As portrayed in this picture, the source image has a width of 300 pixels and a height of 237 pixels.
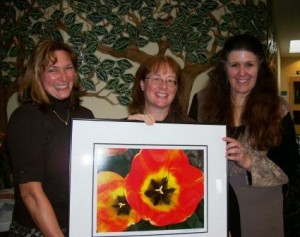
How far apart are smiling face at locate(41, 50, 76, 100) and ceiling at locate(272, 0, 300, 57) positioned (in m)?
4.00

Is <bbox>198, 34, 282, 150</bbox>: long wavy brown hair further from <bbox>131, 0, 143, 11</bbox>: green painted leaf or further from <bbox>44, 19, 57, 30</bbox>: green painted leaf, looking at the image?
<bbox>44, 19, 57, 30</bbox>: green painted leaf

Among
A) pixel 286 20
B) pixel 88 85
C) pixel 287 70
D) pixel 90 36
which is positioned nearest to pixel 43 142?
pixel 88 85

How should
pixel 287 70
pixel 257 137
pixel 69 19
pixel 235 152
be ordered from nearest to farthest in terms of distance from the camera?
pixel 235 152 → pixel 257 137 → pixel 69 19 → pixel 287 70

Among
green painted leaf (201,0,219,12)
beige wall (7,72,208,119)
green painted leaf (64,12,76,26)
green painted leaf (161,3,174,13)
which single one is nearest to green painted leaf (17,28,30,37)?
green painted leaf (64,12,76,26)

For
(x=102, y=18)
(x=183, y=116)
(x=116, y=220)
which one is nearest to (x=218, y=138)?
(x=183, y=116)

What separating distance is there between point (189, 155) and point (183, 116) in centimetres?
42

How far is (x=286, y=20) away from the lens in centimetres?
545

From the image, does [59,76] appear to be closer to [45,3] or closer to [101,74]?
[101,74]

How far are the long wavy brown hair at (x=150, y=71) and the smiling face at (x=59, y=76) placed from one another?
0.38 m

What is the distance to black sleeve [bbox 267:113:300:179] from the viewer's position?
1.41 meters

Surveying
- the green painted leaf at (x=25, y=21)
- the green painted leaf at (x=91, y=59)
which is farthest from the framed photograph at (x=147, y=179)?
the green painted leaf at (x=25, y=21)

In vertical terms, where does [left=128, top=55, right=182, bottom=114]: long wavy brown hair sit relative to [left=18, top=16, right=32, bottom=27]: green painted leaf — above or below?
below

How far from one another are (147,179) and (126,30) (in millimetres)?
1770

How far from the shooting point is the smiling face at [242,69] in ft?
4.86
